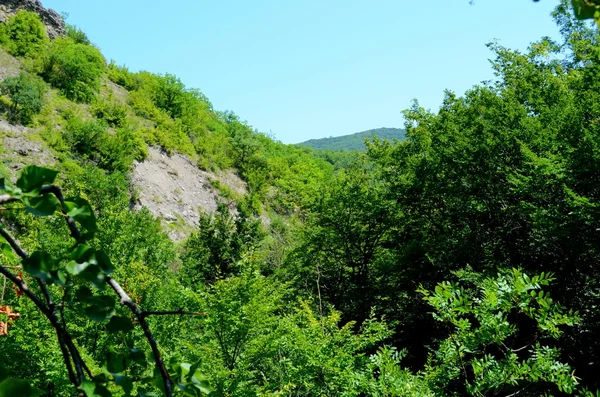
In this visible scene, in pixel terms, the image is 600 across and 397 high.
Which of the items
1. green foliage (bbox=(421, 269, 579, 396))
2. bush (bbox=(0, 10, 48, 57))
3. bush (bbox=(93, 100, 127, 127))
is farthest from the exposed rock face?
green foliage (bbox=(421, 269, 579, 396))

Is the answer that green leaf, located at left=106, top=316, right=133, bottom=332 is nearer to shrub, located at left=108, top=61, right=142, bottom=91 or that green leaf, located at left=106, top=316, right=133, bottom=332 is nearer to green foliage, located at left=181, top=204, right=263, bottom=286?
green foliage, located at left=181, top=204, right=263, bottom=286

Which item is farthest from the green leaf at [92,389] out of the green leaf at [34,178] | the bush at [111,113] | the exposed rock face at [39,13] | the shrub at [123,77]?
the shrub at [123,77]

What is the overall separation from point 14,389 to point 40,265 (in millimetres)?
233

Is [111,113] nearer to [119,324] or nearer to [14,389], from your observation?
[119,324]

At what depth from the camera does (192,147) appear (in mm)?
46688

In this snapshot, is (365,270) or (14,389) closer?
(14,389)

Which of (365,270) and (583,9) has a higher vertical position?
(583,9)

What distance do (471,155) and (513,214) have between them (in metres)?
2.61

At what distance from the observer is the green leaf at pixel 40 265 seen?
0.91m

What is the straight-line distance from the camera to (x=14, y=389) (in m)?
0.86

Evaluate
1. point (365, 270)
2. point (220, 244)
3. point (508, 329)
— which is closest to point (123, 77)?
point (220, 244)

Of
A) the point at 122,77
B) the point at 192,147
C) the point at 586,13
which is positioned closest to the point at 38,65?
the point at 122,77

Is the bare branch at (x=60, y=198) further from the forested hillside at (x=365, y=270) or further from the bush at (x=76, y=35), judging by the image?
the bush at (x=76, y=35)

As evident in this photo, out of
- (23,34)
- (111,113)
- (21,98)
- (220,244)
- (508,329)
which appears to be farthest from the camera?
(111,113)
